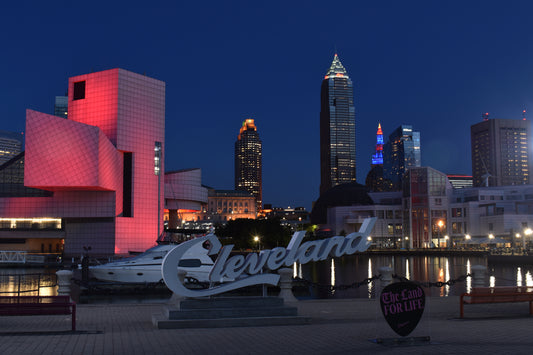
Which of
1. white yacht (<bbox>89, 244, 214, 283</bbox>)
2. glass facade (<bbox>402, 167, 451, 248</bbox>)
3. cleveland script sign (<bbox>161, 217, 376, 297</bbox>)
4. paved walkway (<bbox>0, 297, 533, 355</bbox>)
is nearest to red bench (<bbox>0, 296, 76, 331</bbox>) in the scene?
paved walkway (<bbox>0, 297, 533, 355</bbox>)

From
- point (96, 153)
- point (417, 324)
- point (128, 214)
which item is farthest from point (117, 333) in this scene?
point (128, 214)

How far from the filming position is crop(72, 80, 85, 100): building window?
3745 inches

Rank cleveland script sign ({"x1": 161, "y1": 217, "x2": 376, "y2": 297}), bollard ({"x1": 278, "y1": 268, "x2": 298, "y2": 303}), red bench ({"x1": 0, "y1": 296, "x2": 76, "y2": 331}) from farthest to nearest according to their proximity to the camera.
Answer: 1. bollard ({"x1": 278, "y1": 268, "x2": 298, "y2": 303})
2. cleveland script sign ({"x1": 161, "y1": 217, "x2": 376, "y2": 297})
3. red bench ({"x1": 0, "y1": 296, "x2": 76, "y2": 331})

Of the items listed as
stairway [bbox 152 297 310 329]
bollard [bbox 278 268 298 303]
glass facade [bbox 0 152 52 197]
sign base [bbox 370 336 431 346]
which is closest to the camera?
sign base [bbox 370 336 431 346]

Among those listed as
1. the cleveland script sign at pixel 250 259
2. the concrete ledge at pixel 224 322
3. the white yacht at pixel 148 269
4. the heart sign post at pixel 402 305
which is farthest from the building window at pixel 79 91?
the heart sign post at pixel 402 305

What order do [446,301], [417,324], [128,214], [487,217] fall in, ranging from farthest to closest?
[487,217], [128,214], [446,301], [417,324]

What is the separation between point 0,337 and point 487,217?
417 feet

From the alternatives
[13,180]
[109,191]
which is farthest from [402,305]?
[13,180]

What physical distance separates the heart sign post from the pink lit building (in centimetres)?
7360

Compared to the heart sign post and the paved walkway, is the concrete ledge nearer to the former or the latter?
the paved walkway

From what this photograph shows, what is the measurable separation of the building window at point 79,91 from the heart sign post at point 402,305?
90013 millimetres

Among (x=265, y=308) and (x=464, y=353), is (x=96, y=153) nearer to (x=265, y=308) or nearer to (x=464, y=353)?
(x=265, y=308)

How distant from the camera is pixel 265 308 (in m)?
17.1

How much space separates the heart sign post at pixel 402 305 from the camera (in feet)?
42.5
